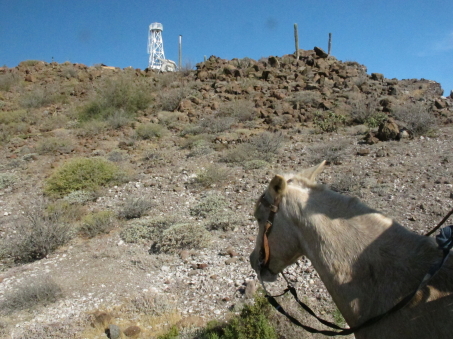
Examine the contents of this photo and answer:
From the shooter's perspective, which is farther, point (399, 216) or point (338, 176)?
point (338, 176)

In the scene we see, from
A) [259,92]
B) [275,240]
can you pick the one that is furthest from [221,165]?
[259,92]

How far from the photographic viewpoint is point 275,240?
101 inches

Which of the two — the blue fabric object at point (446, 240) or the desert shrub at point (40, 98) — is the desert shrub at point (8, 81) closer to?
the desert shrub at point (40, 98)

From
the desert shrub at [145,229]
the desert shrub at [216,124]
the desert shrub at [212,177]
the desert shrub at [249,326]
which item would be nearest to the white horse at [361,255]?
the desert shrub at [249,326]

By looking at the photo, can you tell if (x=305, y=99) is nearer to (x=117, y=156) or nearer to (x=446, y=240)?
(x=117, y=156)

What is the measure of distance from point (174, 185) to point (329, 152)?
15.4ft

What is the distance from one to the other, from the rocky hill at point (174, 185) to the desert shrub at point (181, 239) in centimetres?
3

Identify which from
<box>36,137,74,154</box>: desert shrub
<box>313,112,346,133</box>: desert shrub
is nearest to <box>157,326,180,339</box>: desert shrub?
<box>313,112,346,133</box>: desert shrub

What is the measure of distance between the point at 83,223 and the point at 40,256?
1297mm

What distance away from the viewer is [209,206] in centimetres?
844

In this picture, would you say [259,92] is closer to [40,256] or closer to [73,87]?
[73,87]

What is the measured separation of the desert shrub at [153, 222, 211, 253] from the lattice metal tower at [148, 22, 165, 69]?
4256 centimetres

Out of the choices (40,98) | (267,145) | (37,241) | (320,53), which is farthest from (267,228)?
(320,53)

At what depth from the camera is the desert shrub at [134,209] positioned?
8523 millimetres
